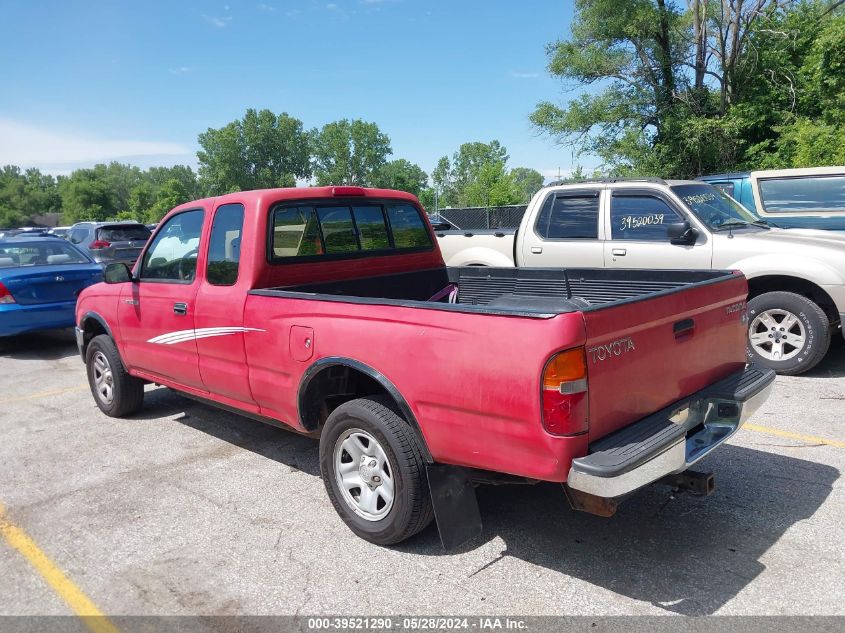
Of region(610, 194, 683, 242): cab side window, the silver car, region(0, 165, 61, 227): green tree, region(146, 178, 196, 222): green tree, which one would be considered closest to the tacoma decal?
region(610, 194, 683, 242): cab side window

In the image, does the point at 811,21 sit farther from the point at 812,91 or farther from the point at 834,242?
the point at 834,242

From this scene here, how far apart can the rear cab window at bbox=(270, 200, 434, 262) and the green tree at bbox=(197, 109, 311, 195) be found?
113 meters

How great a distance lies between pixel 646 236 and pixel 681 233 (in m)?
0.49

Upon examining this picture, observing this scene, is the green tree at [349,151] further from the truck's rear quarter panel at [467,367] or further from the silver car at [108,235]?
the truck's rear quarter panel at [467,367]

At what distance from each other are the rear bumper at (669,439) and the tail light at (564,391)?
170 mm

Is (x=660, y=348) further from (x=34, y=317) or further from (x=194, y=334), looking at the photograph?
(x=34, y=317)

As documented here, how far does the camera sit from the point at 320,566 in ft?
10.5

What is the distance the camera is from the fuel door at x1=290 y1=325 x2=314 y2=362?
3486 mm

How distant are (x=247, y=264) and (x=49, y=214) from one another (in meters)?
136

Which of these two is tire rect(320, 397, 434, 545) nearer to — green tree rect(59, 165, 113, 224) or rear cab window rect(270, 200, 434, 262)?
rear cab window rect(270, 200, 434, 262)

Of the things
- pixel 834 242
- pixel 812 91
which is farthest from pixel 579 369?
pixel 812 91

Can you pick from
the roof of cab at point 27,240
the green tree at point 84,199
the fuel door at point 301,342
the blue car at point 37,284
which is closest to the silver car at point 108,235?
the roof of cab at point 27,240

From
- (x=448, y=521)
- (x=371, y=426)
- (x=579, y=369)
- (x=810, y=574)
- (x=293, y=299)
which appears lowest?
(x=810, y=574)

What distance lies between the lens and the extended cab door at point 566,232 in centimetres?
726
